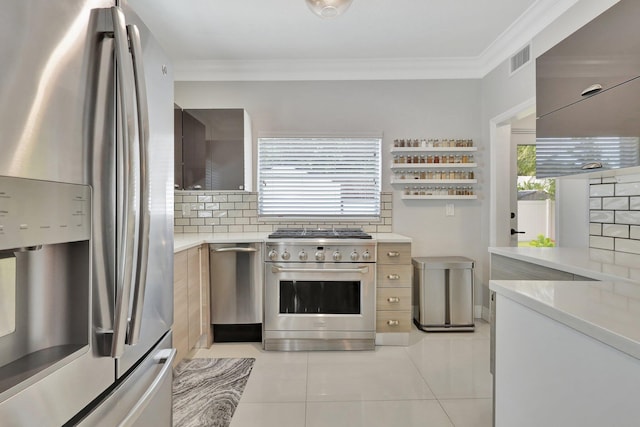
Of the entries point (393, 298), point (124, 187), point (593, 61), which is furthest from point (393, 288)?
point (124, 187)

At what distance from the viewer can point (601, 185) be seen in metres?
2.08

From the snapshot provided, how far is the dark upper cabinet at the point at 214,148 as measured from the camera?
3.20 m

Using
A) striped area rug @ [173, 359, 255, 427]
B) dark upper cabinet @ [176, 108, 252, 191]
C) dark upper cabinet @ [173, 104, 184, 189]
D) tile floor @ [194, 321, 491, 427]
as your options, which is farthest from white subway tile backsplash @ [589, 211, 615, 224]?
dark upper cabinet @ [173, 104, 184, 189]

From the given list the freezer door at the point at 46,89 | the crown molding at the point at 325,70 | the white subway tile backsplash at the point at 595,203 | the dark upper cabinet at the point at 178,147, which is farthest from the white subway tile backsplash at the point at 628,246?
the dark upper cabinet at the point at 178,147

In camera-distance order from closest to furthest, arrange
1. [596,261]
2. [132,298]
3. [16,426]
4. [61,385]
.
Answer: [16,426], [61,385], [132,298], [596,261]

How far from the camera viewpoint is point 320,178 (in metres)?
3.66

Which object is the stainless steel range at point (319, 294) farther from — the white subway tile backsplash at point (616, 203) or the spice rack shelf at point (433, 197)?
the white subway tile backsplash at point (616, 203)

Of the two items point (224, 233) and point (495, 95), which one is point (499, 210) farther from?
point (224, 233)

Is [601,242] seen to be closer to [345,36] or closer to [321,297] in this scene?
[321,297]

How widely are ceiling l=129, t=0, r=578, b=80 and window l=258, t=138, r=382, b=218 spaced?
0.76m

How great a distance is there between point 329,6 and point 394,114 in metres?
1.76

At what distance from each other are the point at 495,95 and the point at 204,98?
10.1ft

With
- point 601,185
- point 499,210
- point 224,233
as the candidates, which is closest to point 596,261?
point 601,185

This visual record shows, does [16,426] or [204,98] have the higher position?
[204,98]
